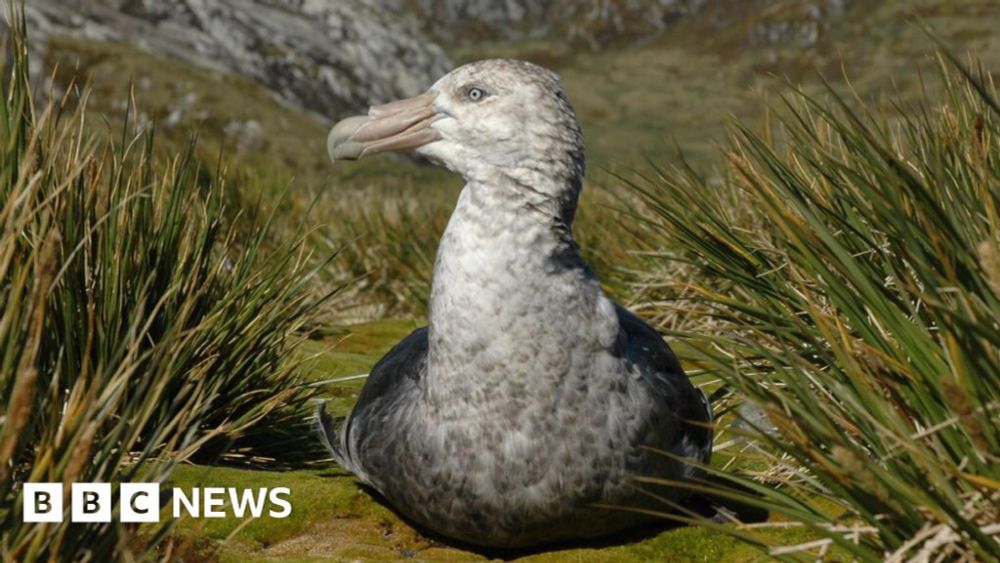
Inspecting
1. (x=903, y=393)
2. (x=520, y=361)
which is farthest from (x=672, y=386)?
(x=903, y=393)

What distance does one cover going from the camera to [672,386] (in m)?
3.51

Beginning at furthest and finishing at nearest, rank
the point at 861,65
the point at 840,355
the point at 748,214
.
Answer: the point at 861,65
the point at 748,214
the point at 840,355

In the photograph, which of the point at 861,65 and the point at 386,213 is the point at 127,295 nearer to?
the point at 386,213

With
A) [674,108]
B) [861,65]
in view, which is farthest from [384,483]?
[861,65]

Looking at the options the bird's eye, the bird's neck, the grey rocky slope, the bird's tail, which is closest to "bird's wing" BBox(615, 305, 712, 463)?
the bird's neck

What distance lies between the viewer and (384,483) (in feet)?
11.6

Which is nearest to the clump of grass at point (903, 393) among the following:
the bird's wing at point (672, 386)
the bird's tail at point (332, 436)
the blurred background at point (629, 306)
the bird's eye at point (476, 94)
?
the blurred background at point (629, 306)

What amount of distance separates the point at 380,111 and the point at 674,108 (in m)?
98.3

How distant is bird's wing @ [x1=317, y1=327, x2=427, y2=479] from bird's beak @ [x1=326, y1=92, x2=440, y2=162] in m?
0.76

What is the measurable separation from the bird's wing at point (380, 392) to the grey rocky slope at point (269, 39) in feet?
101

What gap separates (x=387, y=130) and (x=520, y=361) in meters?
0.91

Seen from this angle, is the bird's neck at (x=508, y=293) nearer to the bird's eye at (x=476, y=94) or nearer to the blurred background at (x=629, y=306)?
the bird's eye at (x=476, y=94)

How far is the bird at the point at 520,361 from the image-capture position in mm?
3174

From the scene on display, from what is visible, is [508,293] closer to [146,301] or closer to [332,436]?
[332,436]
